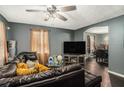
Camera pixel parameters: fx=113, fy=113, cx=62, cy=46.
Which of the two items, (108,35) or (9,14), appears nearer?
(9,14)

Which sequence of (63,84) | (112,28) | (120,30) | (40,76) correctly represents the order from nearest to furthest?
(40,76) < (63,84) < (120,30) < (112,28)

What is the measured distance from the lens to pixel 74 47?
4.11m

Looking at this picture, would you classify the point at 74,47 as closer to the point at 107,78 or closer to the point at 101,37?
the point at 101,37

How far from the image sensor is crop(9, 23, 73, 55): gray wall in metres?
3.53

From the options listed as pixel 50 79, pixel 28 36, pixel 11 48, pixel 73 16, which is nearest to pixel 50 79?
pixel 50 79

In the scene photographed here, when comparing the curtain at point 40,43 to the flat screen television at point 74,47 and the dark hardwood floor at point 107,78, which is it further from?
the dark hardwood floor at point 107,78

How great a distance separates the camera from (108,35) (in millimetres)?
3539

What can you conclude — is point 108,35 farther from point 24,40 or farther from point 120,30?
point 24,40

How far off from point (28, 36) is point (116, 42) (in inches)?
106

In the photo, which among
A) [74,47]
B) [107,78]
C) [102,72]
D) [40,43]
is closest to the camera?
[107,78]

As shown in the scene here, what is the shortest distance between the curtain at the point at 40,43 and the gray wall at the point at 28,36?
160 millimetres

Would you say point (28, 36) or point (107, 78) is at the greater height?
point (28, 36)

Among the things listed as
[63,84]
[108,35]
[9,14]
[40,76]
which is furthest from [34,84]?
[108,35]
